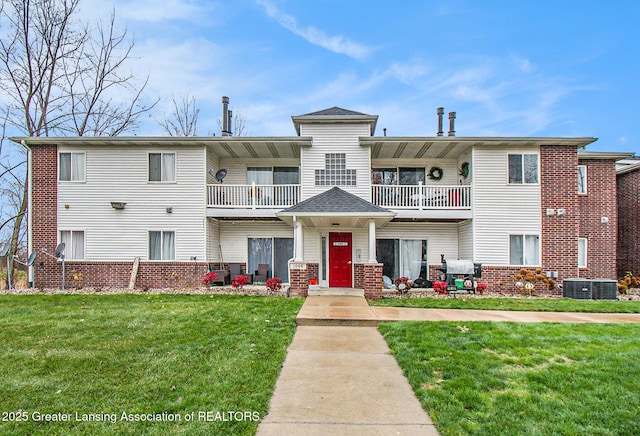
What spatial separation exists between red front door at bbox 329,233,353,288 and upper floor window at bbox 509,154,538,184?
675 centimetres

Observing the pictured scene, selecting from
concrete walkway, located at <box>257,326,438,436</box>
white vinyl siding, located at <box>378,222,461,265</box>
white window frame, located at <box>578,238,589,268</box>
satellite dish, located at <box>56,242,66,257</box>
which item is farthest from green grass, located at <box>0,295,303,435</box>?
white window frame, located at <box>578,238,589,268</box>

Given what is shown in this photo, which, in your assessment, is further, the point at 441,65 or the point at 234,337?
the point at 441,65

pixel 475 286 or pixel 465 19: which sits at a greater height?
pixel 465 19

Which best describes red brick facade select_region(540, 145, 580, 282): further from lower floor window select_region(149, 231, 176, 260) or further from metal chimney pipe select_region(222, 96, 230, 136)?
lower floor window select_region(149, 231, 176, 260)

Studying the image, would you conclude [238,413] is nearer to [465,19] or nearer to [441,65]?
[465,19]

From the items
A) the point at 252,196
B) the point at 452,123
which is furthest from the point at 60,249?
the point at 452,123

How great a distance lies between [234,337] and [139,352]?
1.46 meters

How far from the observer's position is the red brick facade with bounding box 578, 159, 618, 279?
44.4ft

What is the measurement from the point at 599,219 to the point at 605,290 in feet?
12.3

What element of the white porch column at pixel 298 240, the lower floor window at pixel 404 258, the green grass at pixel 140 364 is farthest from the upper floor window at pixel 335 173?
the green grass at pixel 140 364

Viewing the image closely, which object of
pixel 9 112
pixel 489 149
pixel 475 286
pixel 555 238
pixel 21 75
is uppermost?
pixel 21 75

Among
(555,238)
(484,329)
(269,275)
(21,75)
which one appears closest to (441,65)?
(555,238)

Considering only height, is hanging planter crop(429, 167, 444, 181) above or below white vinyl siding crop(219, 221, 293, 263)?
above

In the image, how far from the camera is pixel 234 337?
19.4 feet
